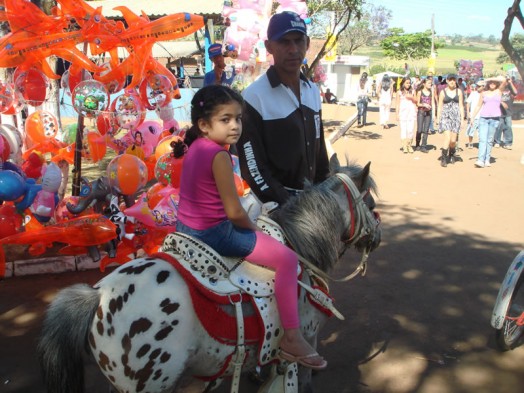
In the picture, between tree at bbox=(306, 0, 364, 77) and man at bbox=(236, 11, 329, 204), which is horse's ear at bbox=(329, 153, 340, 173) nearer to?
man at bbox=(236, 11, 329, 204)

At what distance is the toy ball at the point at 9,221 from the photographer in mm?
5082

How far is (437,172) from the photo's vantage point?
11.0 meters

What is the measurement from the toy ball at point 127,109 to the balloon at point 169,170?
88 centimetres

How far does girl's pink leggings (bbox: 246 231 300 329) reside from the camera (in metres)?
2.41

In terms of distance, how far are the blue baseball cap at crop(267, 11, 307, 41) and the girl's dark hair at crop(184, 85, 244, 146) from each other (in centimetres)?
79

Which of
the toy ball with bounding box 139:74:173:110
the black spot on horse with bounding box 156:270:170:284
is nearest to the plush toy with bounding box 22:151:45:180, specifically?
the toy ball with bounding box 139:74:173:110

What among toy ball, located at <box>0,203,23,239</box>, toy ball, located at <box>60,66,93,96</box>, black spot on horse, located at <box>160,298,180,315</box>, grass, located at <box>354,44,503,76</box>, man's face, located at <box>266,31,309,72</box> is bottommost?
grass, located at <box>354,44,503,76</box>

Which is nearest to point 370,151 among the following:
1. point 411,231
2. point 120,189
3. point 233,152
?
point 411,231

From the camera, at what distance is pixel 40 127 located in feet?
20.2

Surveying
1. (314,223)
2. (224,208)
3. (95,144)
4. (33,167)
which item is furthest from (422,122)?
(224,208)

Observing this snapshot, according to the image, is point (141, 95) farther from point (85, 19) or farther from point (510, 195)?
point (510, 195)

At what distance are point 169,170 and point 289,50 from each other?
113 inches

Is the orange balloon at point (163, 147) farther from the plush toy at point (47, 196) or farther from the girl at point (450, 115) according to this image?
the girl at point (450, 115)

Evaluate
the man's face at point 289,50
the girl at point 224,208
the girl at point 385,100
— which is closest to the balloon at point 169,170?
the man's face at point 289,50
